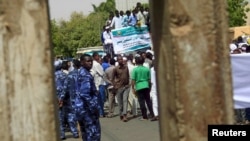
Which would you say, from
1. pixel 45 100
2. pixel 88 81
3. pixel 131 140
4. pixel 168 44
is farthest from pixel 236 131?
pixel 131 140

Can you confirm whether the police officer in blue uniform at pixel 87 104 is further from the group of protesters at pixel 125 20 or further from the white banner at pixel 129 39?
the white banner at pixel 129 39

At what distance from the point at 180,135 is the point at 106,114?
1459 cm

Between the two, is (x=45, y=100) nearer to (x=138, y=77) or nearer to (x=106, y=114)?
(x=138, y=77)

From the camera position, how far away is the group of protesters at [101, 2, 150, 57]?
21109 mm

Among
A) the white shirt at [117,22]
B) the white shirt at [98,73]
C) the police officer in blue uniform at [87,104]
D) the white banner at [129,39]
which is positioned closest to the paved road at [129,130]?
the white shirt at [98,73]

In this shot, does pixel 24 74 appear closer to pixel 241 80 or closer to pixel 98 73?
pixel 241 80

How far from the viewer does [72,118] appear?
42.0 ft

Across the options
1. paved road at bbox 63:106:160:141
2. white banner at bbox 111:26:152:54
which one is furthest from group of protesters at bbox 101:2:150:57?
paved road at bbox 63:106:160:141

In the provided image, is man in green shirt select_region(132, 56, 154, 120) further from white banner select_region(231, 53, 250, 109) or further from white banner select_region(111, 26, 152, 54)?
white banner select_region(111, 26, 152, 54)

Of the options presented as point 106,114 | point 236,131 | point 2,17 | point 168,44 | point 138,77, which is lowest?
point 106,114

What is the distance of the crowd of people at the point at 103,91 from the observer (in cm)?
923

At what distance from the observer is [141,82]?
561 inches

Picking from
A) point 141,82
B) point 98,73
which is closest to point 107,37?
point 98,73

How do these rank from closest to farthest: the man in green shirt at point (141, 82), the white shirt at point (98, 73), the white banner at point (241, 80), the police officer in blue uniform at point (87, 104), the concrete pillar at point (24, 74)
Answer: the concrete pillar at point (24, 74) → the police officer in blue uniform at point (87, 104) → the white banner at point (241, 80) → the man in green shirt at point (141, 82) → the white shirt at point (98, 73)
